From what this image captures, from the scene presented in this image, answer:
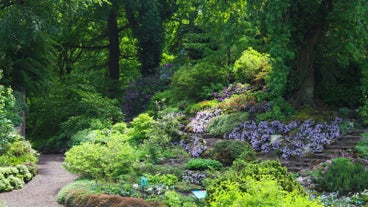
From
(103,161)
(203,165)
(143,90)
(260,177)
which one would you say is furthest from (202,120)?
(260,177)

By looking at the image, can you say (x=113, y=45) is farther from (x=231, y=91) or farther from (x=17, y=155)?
(x=17, y=155)

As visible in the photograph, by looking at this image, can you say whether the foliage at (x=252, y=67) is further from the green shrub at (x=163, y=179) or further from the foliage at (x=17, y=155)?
the green shrub at (x=163, y=179)

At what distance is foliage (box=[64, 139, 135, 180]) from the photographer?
32.6 feet

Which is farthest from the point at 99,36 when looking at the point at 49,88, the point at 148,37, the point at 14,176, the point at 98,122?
the point at 14,176

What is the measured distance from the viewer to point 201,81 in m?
18.3

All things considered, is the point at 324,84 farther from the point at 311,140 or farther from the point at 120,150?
the point at 120,150

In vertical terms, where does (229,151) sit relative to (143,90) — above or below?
below

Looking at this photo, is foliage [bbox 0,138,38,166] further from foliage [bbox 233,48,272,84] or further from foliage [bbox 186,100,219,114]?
foliage [bbox 233,48,272,84]

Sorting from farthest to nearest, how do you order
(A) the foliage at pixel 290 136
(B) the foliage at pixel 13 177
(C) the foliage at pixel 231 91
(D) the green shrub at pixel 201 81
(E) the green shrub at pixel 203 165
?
(D) the green shrub at pixel 201 81, (C) the foliage at pixel 231 91, (A) the foliage at pixel 290 136, (E) the green shrub at pixel 203 165, (B) the foliage at pixel 13 177

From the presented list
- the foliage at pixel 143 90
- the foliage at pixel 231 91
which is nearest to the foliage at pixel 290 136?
the foliage at pixel 231 91

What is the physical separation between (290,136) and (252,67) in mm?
4881

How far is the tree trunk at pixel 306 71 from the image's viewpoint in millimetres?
15070

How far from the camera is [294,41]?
14.8m

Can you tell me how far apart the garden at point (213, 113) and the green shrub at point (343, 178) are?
2cm
